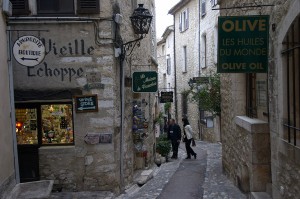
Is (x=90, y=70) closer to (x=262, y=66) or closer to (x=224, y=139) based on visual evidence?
(x=262, y=66)

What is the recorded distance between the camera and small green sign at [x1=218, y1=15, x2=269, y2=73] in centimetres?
575

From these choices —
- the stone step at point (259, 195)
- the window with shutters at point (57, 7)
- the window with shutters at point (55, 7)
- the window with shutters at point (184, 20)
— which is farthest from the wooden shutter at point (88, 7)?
the window with shutters at point (184, 20)

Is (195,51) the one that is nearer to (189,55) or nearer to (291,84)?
(189,55)

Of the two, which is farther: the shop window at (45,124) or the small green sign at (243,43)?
the shop window at (45,124)

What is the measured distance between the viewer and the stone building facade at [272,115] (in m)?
4.97

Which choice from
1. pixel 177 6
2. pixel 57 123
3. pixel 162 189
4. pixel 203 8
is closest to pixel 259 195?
pixel 162 189

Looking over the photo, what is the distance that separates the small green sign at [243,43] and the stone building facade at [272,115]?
0.14m

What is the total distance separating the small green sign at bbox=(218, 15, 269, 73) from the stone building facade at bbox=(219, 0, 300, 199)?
14 cm

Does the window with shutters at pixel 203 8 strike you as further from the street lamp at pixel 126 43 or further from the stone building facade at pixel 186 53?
the street lamp at pixel 126 43

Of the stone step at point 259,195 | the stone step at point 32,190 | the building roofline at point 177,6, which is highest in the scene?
the building roofline at point 177,6

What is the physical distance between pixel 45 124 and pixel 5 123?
5.91ft

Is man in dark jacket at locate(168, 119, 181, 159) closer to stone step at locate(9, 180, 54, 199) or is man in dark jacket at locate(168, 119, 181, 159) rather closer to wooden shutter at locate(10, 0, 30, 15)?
stone step at locate(9, 180, 54, 199)

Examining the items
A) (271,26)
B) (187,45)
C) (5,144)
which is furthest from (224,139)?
(187,45)

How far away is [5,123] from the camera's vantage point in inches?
247
